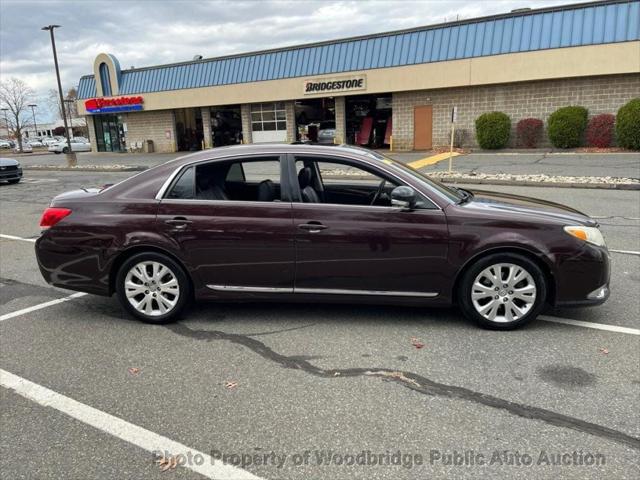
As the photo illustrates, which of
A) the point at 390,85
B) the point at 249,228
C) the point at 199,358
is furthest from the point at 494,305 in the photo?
the point at 390,85

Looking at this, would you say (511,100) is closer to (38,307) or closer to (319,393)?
(38,307)

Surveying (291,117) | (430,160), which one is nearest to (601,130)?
(430,160)

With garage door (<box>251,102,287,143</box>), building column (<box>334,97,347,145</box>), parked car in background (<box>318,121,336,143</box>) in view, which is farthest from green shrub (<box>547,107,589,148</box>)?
garage door (<box>251,102,287,143</box>)

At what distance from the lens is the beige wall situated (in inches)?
813

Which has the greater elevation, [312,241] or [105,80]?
[105,80]

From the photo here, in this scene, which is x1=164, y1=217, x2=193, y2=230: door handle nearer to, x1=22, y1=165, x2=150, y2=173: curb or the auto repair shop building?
x1=22, y1=165, x2=150, y2=173: curb

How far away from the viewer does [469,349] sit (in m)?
3.99

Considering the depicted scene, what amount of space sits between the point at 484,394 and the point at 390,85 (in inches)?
946

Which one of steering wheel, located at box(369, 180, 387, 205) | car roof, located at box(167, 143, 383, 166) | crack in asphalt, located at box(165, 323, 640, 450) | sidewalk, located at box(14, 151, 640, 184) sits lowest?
crack in asphalt, located at box(165, 323, 640, 450)

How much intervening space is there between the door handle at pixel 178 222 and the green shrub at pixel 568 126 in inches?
836

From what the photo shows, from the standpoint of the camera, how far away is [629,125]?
65.8 ft

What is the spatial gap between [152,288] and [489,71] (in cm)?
2206

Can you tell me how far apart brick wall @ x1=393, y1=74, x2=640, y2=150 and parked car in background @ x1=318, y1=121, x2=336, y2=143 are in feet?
13.2

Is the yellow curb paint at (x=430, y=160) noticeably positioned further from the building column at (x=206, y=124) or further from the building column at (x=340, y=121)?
the building column at (x=206, y=124)
